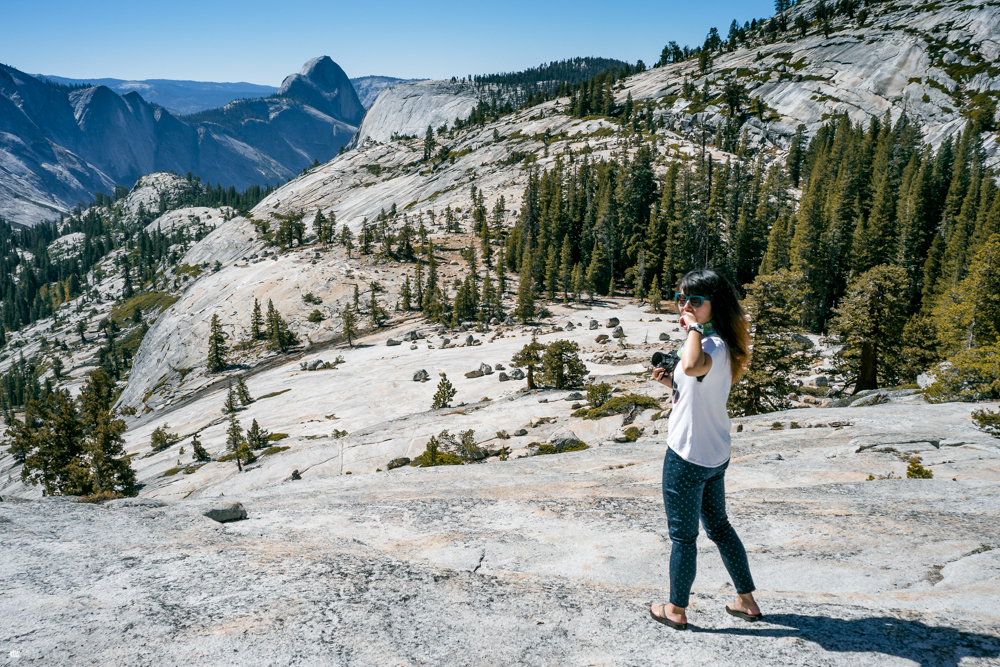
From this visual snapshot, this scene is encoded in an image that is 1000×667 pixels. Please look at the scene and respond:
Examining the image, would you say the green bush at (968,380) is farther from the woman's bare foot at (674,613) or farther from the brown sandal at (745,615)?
the woman's bare foot at (674,613)

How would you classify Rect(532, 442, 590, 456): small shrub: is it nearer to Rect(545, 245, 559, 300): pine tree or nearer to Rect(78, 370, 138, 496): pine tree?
Rect(78, 370, 138, 496): pine tree

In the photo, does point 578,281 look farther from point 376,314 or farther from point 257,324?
point 257,324

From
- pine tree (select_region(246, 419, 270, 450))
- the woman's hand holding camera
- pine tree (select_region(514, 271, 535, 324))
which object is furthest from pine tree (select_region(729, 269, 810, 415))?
pine tree (select_region(514, 271, 535, 324))

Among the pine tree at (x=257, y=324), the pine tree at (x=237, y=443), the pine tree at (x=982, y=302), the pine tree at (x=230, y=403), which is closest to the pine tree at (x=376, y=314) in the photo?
the pine tree at (x=257, y=324)

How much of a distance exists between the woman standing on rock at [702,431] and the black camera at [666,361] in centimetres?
9

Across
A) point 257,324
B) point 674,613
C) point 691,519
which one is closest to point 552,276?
point 257,324

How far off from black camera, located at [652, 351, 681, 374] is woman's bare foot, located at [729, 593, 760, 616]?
2582mm

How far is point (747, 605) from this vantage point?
18.2 feet

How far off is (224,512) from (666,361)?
9008mm

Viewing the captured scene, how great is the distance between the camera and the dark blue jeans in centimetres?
507

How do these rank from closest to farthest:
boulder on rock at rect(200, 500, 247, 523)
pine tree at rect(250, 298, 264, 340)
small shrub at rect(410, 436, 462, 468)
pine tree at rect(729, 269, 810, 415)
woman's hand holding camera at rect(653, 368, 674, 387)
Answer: woman's hand holding camera at rect(653, 368, 674, 387), boulder on rock at rect(200, 500, 247, 523), small shrub at rect(410, 436, 462, 468), pine tree at rect(729, 269, 810, 415), pine tree at rect(250, 298, 264, 340)

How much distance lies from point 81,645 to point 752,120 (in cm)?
18666

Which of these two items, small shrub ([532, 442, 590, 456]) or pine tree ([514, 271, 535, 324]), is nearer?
small shrub ([532, 442, 590, 456])

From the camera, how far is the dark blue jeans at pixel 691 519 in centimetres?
507
